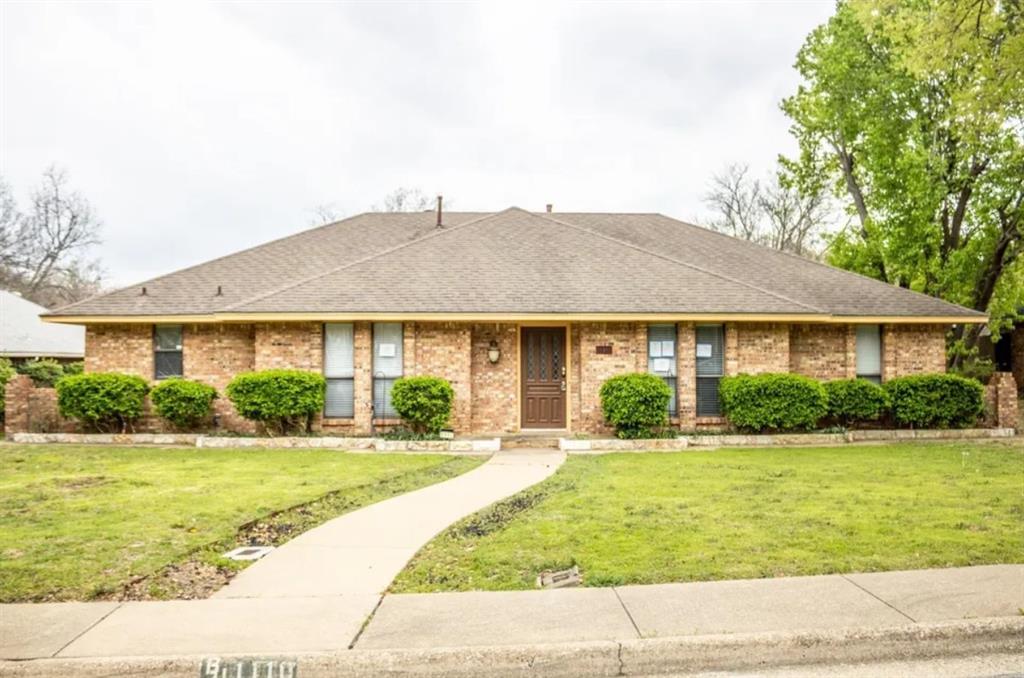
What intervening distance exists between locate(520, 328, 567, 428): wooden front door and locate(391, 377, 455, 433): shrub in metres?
2.04

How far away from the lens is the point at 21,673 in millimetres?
3939

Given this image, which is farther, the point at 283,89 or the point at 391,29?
the point at 283,89

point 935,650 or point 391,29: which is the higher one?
point 391,29

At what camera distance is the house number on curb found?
3.94 metres

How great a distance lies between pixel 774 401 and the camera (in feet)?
46.0

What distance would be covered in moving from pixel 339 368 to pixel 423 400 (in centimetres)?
237

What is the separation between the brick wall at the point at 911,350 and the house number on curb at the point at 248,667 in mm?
15479

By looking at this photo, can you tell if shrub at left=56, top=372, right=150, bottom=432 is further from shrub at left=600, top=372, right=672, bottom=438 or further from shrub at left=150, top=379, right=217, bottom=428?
shrub at left=600, top=372, right=672, bottom=438

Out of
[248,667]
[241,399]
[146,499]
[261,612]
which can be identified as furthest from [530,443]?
[248,667]

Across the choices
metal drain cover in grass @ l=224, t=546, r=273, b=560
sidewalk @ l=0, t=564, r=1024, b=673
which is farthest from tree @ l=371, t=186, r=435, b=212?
sidewalk @ l=0, t=564, r=1024, b=673

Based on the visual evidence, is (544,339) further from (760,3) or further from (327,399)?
(760,3)

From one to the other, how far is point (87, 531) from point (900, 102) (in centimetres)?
2291

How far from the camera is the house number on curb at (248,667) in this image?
394cm

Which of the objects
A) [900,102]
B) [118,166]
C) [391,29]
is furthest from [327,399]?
[118,166]
